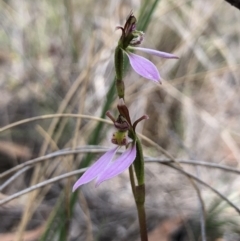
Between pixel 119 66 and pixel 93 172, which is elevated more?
pixel 119 66

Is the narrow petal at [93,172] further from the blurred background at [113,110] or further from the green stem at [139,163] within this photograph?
the blurred background at [113,110]

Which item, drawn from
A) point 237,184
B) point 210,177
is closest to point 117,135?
point 237,184

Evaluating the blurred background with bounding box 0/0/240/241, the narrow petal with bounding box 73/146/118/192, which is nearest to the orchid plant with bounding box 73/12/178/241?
the narrow petal with bounding box 73/146/118/192

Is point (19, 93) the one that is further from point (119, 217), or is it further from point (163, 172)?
point (119, 217)

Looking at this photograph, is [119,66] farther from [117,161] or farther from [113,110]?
[113,110]

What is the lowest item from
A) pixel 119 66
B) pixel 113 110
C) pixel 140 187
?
pixel 113 110

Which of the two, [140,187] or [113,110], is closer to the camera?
[140,187]

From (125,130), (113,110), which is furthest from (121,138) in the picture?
(113,110)
